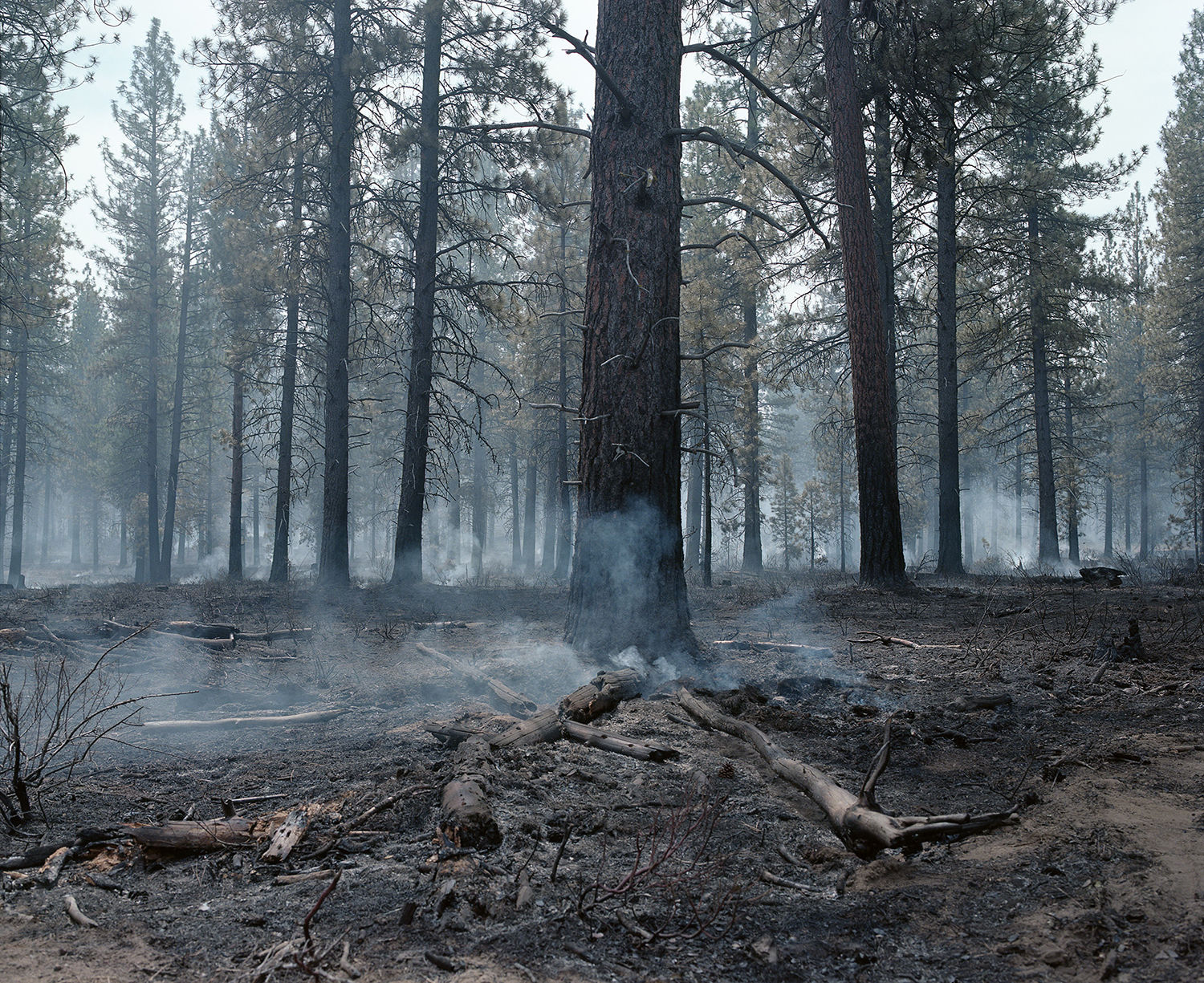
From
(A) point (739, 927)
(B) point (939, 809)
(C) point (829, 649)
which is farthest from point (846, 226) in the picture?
(A) point (739, 927)

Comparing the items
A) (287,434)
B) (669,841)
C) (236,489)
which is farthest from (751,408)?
(669,841)

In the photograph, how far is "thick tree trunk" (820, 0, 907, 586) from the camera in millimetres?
10859

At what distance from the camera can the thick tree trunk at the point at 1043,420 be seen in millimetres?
19094

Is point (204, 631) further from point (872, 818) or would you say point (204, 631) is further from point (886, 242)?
point (886, 242)

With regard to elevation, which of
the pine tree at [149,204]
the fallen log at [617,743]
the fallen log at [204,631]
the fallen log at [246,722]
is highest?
the pine tree at [149,204]

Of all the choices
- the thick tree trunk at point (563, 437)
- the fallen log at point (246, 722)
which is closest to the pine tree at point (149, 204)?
the thick tree trunk at point (563, 437)

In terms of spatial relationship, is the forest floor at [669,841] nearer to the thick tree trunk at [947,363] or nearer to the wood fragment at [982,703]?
the wood fragment at [982,703]

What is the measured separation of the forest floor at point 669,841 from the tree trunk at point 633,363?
21.2 inches

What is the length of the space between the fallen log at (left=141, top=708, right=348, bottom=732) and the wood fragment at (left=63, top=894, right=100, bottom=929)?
9.10ft

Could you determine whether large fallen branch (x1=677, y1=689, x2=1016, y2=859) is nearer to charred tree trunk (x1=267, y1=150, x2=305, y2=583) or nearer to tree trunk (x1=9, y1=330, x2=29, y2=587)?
charred tree trunk (x1=267, y1=150, x2=305, y2=583)

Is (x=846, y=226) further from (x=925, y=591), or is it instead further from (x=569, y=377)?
(x=569, y=377)

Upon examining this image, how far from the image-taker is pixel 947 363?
52.9 feet

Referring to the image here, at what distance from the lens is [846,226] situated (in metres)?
11.0

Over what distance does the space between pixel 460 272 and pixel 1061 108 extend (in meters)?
13.5
